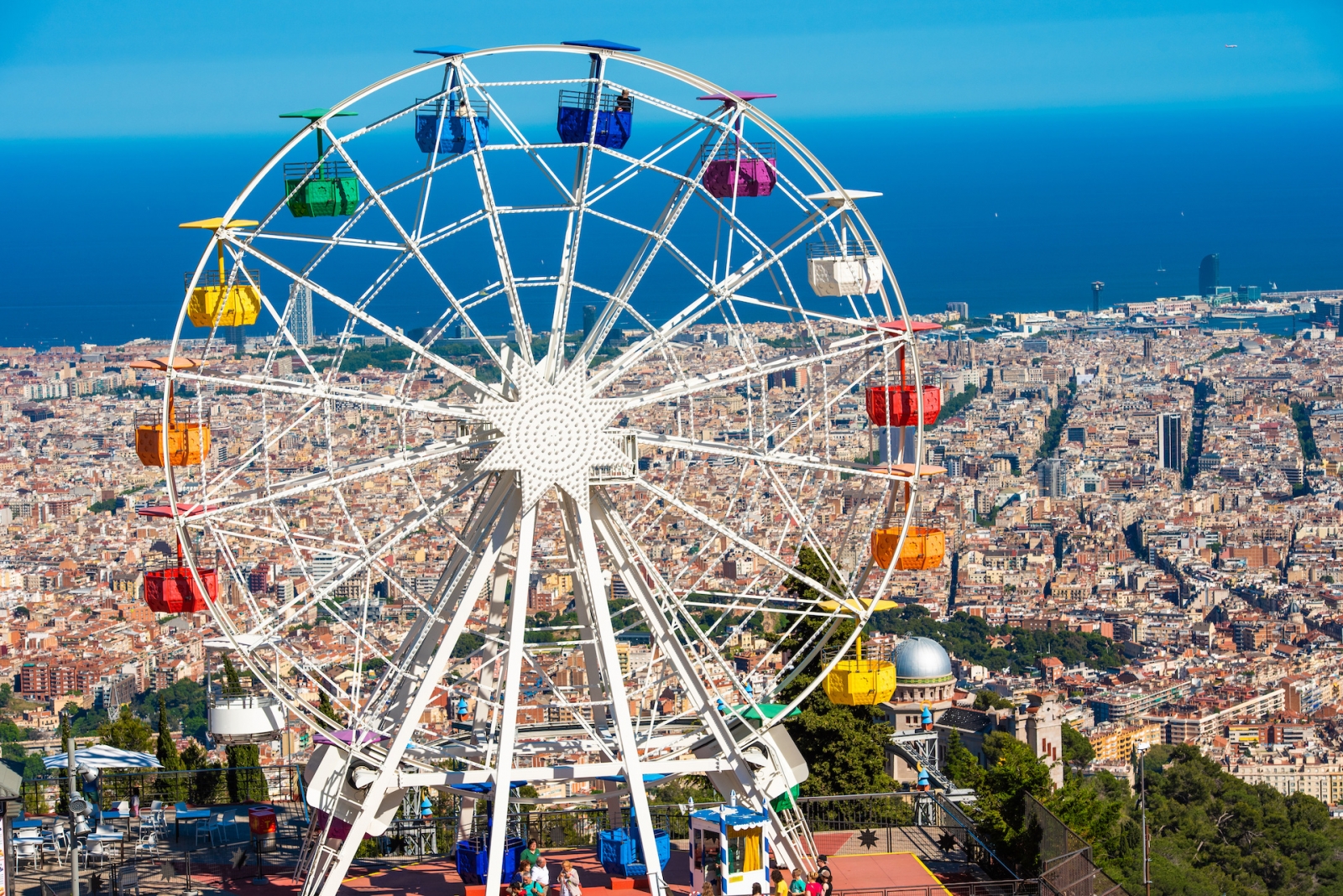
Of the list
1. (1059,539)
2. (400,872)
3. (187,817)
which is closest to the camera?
(400,872)

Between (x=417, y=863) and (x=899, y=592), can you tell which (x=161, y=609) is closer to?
(x=417, y=863)

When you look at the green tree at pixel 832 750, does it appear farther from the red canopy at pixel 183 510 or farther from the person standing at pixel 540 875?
the red canopy at pixel 183 510

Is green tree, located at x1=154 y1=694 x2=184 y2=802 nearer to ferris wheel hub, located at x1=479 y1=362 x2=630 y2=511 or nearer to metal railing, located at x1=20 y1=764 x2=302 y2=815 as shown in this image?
metal railing, located at x1=20 y1=764 x2=302 y2=815

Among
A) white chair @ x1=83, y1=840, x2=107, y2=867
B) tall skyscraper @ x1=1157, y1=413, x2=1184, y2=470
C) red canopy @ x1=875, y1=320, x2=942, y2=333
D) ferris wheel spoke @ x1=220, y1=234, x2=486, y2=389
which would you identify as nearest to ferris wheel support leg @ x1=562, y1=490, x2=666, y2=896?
ferris wheel spoke @ x1=220, y1=234, x2=486, y2=389

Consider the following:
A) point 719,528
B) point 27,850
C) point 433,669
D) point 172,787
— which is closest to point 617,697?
point 433,669

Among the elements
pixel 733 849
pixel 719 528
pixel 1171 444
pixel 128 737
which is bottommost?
pixel 733 849

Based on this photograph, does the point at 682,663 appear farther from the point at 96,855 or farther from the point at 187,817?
the point at 187,817

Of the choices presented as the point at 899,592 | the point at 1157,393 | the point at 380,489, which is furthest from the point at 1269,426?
the point at 380,489
